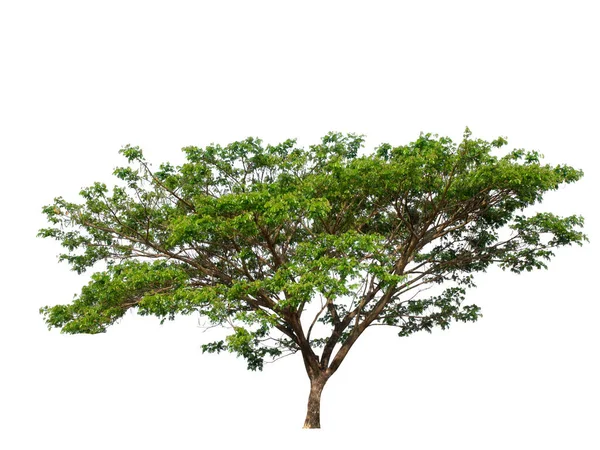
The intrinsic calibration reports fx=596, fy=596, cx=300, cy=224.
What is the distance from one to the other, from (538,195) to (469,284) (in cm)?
280

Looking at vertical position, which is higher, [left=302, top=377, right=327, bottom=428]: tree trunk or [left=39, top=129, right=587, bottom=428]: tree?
[left=39, top=129, right=587, bottom=428]: tree

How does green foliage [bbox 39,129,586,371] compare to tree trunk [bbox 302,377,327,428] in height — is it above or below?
above

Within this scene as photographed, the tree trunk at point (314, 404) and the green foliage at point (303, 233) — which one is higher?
the green foliage at point (303, 233)

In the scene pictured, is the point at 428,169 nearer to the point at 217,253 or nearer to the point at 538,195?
the point at 538,195

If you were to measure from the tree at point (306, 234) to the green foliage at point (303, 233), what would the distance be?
0.10ft

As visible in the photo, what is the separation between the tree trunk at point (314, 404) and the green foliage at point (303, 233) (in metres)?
0.38

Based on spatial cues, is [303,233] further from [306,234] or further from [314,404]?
[314,404]

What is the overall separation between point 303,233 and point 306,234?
69 millimetres

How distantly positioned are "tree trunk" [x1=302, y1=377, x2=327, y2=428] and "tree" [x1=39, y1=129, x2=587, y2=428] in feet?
0.09

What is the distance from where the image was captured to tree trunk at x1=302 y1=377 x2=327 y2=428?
38.3 ft

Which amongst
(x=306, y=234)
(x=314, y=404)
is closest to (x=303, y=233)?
(x=306, y=234)

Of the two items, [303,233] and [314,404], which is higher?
[303,233]

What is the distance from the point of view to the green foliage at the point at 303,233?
32.7 feet

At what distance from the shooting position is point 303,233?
499 inches
